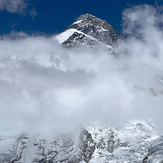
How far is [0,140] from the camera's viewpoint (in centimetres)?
19600

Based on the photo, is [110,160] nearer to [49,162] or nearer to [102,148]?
[102,148]

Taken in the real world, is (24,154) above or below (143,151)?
above

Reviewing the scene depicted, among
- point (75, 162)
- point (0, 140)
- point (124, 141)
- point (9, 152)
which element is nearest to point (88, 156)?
point (75, 162)

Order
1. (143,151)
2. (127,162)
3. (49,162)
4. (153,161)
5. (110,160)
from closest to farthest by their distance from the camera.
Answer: (153,161) < (143,151) < (127,162) < (110,160) < (49,162)

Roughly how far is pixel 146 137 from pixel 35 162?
337ft

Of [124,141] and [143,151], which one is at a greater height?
[124,141]

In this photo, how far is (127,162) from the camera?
10469cm

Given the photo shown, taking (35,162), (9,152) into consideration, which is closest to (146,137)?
(35,162)

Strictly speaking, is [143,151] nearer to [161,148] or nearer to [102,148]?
[161,148]

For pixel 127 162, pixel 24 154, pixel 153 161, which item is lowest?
pixel 153 161

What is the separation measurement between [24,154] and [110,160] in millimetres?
108391

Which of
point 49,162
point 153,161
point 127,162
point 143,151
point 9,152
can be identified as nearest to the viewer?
point 153,161

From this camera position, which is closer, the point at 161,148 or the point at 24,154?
the point at 161,148

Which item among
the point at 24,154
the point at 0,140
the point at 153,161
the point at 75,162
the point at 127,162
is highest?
the point at 0,140
